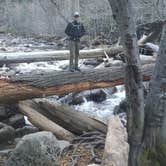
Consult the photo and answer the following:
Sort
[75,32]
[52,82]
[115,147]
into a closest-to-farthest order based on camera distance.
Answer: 1. [115,147]
2. [52,82]
3. [75,32]

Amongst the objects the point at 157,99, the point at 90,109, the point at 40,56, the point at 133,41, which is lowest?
the point at 90,109

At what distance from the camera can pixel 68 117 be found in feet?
26.6

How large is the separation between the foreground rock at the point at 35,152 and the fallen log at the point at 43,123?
243 centimetres

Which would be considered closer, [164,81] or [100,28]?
[164,81]

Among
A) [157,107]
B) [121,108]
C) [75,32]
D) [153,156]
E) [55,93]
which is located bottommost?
[121,108]

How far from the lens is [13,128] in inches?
346

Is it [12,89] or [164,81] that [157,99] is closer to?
[164,81]

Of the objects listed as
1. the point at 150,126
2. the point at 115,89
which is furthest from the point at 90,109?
the point at 150,126

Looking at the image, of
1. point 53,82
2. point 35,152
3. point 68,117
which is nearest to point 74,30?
point 53,82

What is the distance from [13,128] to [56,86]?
4.22 feet

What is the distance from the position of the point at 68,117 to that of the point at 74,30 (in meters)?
2.23

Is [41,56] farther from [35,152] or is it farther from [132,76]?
[132,76]

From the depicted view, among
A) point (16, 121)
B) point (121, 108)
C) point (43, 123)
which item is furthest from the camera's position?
point (121, 108)

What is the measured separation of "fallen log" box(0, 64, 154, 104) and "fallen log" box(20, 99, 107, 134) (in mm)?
312
